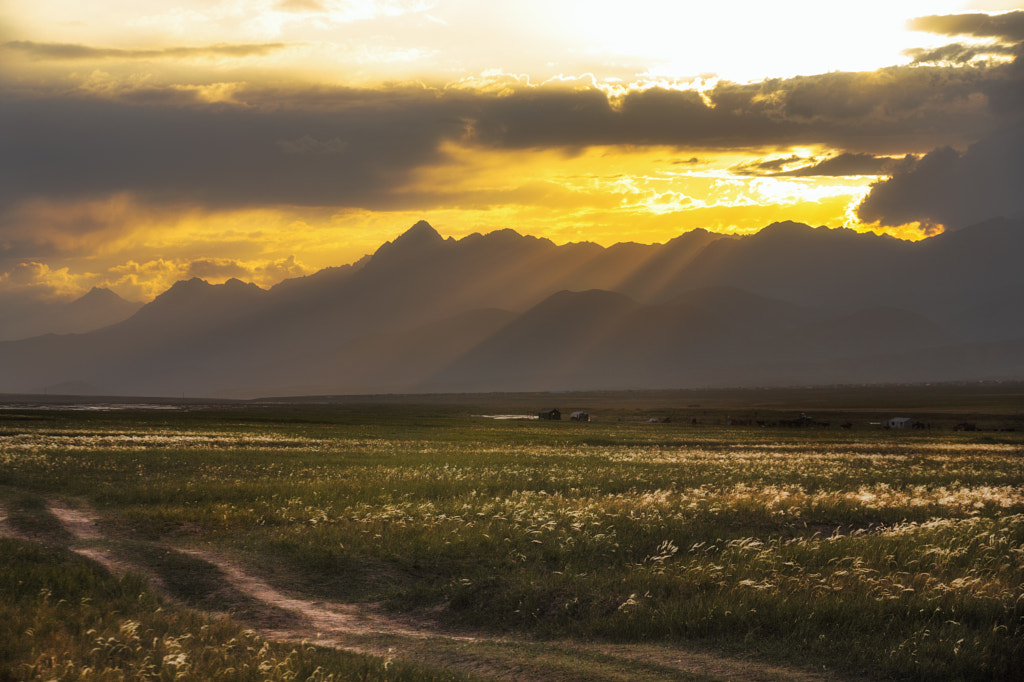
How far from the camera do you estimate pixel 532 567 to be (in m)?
19.1

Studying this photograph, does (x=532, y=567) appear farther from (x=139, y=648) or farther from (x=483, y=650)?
(x=139, y=648)

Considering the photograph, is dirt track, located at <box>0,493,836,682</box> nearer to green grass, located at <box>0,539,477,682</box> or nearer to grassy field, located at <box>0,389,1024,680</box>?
grassy field, located at <box>0,389,1024,680</box>


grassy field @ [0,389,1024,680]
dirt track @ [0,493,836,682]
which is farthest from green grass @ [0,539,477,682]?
dirt track @ [0,493,836,682]

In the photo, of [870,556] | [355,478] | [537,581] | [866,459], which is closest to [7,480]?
[355,478]

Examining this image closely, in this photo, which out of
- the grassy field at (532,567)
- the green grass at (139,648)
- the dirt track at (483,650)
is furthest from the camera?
the grassy field at (532,567)

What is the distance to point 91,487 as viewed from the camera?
32625mm

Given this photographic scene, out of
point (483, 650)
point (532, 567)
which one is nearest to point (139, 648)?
point (483, 650)

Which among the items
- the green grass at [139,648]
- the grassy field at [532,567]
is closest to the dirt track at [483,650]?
the grassy field at [532,567]

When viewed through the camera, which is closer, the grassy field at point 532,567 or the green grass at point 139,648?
the green grass at point 139,648

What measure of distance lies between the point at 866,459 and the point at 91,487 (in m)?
42.4

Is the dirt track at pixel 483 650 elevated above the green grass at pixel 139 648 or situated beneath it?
situated beneath

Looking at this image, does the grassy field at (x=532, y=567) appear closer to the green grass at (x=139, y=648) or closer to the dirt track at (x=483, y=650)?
the green grass at (x=139, y=648)

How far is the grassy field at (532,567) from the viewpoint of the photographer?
43.2 ft

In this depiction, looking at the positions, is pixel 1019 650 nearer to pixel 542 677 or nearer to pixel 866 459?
pixel 542 677
